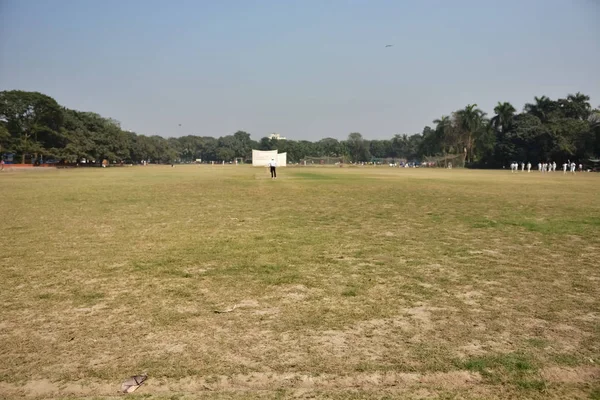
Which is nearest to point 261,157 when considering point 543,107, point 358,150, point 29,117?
point 29,117

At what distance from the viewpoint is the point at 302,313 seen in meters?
4.55

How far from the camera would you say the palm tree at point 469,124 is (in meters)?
87.5

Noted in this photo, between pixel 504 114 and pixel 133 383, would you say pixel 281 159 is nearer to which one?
pixel 504 114

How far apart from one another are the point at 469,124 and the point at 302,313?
92455 mm

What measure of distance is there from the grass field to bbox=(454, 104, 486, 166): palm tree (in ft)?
278

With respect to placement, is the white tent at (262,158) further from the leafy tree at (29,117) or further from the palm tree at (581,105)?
the palm tree at (581,105)

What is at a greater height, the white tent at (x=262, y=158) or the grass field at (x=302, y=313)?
the white tent at (x=262, y=158)

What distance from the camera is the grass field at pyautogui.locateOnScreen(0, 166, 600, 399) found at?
3201 mm

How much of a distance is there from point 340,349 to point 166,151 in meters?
133

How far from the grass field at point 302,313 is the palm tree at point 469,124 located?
84863mm

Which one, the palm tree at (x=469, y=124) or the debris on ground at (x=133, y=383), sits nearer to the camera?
the debris on ground at (x=133, y=383)

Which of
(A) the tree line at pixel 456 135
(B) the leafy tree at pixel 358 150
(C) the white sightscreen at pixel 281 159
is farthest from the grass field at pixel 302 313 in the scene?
(B) the leafy tree at pixel 358 150

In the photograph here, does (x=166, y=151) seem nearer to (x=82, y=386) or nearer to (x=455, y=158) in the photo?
(x=455, y=158)

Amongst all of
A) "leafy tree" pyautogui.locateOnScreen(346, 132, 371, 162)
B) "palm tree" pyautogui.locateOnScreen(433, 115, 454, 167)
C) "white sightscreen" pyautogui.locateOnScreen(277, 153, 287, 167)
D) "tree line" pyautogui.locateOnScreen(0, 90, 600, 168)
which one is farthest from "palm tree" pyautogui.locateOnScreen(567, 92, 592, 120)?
"leafy tree" pyautogui.locateOnScreen(346, 132, 371, 162)
